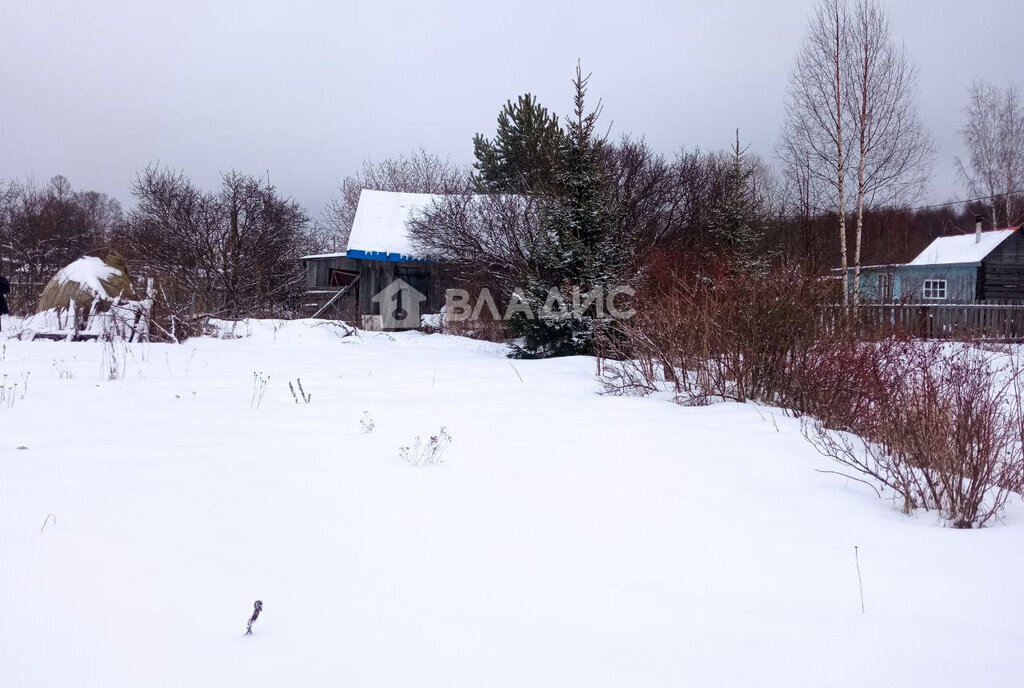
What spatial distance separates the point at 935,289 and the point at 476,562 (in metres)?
31.7

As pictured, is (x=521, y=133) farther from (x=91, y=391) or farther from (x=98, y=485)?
(x=98, y=485)

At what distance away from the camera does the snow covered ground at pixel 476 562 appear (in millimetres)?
1988

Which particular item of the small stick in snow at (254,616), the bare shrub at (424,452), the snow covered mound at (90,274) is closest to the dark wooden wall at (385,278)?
the snow covered mound at (90,274)

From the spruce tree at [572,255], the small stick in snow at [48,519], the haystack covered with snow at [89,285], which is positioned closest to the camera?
the small stick in snow at [48,519]

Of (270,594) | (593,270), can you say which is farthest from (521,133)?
(270,594)

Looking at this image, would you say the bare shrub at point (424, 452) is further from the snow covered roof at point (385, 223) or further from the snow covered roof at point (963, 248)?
the snow covered roof at point (963, 248)

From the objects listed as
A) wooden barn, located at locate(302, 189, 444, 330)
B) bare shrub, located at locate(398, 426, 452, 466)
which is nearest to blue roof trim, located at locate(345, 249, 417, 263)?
wooden barn, located at locate(302, 189, 444, 330)

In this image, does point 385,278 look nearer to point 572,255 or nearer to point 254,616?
point 572,255

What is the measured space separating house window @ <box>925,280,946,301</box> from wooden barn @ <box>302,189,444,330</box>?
21.2 m

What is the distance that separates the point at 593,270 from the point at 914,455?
8169 millimetres

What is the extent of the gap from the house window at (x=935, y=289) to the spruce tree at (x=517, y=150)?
59.6 ft

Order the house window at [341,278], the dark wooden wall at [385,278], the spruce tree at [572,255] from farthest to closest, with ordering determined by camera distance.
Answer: the house window at [341,278], the dark wooden wall at [385,278], the spruce tree at [572,255]

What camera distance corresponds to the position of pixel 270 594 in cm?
238

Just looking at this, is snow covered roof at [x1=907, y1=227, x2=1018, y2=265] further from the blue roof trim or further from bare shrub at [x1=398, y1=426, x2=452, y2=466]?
bare shrub at [x1=398, y1=426, x2=452, y2=466]
